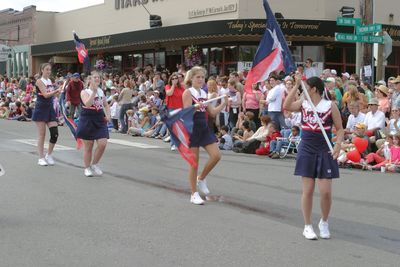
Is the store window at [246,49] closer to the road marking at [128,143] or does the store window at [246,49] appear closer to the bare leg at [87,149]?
the road marking at [128,143]

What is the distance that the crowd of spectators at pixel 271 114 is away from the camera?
12133 millimetres

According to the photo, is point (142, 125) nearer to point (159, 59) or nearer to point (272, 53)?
point (159, 59)

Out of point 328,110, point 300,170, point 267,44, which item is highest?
point 267,44

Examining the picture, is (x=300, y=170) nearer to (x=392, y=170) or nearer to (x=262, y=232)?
(x=262, y=232)

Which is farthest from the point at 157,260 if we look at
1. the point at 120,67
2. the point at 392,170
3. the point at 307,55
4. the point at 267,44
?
the point at 120,67

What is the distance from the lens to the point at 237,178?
10.1 m

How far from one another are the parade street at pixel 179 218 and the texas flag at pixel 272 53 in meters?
1.81

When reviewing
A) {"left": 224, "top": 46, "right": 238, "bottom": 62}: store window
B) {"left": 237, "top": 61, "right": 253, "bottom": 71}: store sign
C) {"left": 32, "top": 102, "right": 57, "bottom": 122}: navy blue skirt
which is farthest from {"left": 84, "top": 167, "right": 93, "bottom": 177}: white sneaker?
{"left": 224, "top": 46, "right": 238, "bottom": 62}: store window

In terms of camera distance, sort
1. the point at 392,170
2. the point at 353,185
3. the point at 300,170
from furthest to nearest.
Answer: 1. the point at 392,170
2. the point at 353,185
3. the point at 300,170

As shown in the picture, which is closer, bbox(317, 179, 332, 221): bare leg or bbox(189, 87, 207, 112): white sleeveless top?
bbox(317, 179, 332, 221): bare leg

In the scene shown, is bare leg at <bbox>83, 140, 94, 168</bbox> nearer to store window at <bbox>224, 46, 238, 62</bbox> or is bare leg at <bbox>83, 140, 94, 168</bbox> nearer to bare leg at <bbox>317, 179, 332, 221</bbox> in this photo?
bare leg at <bbox>317, 179, 332, 221</bbox>

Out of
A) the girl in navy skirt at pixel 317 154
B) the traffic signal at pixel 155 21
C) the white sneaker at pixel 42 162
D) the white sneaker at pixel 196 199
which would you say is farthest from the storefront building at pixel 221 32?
the girl in navy skirt at pixel 317 154

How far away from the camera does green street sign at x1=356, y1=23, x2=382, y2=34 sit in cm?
1395

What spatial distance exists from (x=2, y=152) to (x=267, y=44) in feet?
26.3
